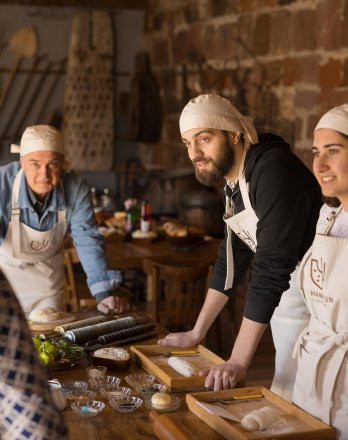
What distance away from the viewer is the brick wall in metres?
5.65

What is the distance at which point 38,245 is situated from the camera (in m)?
4.07

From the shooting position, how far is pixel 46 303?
13.6 ft

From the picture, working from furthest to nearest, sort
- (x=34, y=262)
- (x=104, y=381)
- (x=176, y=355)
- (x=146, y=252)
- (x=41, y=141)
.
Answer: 1. (x=146, y=252)
2. (x=34, y=262)
3. (x=41, y=141)
4. (x=176, y=355)
5. (x=104, y=381)

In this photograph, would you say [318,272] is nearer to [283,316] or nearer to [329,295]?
[329,295]

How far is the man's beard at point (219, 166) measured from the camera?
2.94 m

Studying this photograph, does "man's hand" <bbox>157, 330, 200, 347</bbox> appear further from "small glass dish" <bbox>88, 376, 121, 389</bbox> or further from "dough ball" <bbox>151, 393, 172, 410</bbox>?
"dough ball" <bbox>151, 393, 172, 410</bbox>

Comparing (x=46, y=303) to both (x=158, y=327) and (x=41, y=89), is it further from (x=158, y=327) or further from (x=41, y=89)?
(x=41, y=89)

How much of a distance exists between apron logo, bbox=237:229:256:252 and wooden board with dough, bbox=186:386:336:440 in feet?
2.52

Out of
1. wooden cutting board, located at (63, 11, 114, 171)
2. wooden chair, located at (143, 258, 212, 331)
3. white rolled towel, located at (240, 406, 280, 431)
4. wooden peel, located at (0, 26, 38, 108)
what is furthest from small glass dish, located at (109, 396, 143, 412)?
wooden peel, located at (0, 26, 38, 108)

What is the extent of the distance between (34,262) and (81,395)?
5.45 ft

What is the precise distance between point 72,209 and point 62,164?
0.22m

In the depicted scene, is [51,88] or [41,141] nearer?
[41,141]

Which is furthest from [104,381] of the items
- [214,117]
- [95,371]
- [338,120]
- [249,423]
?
[338,120]

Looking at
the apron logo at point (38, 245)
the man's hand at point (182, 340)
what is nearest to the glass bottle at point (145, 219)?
the apron logo at point (38, 245)
